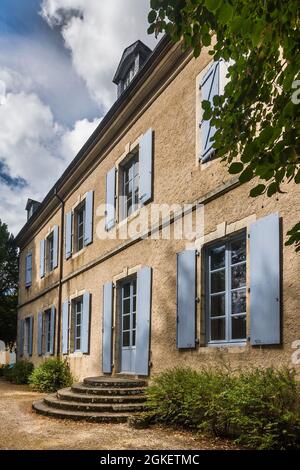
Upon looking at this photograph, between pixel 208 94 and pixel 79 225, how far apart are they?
6.83 metres

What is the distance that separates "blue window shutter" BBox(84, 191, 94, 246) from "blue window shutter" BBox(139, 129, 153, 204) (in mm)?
2857

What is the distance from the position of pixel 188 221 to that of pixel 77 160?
6.05 metres

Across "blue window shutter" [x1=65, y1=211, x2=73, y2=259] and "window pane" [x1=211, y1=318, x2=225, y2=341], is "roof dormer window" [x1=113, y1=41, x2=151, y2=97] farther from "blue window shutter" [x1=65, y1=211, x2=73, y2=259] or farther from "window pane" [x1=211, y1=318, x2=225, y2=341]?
"window pane" [x1=211, y1=318, x2=225, y2=341]

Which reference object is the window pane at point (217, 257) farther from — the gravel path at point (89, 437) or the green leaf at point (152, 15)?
the green leaf at point (152, 15)

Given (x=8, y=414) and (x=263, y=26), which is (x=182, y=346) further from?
(x=263, y=26)

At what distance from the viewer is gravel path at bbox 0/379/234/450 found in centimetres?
497

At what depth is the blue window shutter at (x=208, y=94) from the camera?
22.3 ft

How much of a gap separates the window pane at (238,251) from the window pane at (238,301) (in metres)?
0.42

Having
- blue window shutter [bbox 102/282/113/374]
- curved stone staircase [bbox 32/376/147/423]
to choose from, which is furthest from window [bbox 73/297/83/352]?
curved stone staircase [bbox 32/376/147/423]

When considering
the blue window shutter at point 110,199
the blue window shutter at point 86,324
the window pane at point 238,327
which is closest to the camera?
the window pane at point 238,327

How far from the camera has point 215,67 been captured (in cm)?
684

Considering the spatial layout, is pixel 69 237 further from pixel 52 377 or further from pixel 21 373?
pixel 21 373

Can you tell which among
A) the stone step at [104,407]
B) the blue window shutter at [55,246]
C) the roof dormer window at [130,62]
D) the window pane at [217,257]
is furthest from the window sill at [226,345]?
the blue window shutter at [55,246]
